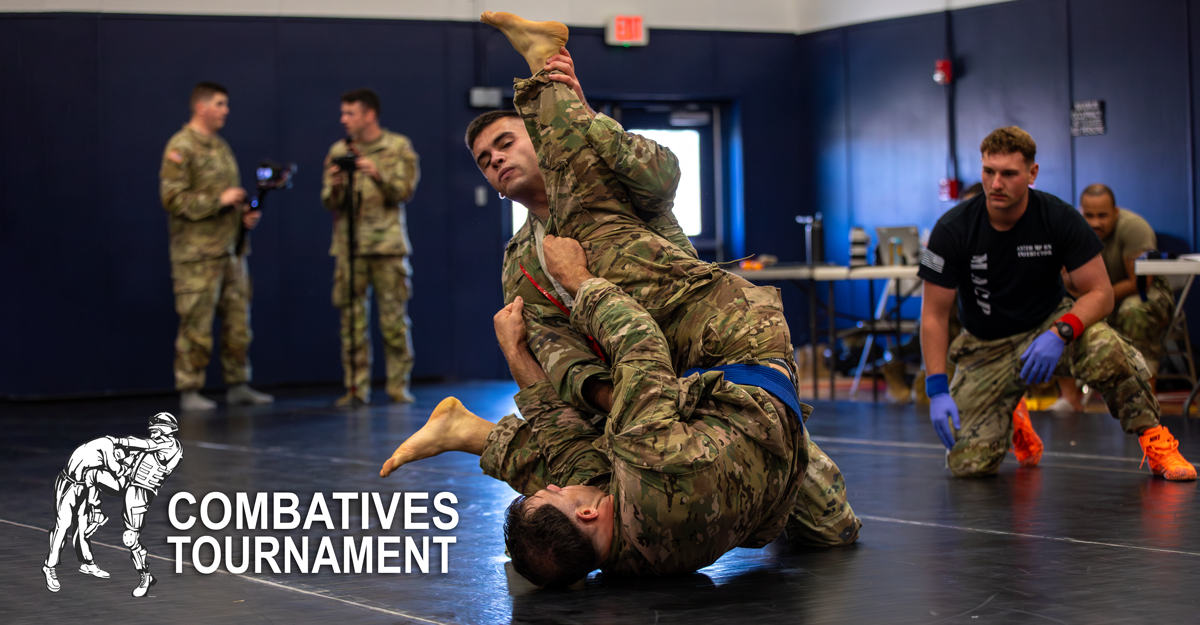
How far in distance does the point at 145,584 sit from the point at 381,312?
4.85 meters

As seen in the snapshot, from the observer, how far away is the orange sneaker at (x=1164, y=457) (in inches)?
141

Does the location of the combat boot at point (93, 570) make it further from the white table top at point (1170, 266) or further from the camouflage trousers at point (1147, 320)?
the camouflage trousers at point (1147, 320)

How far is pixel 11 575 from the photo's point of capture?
2.61 meters

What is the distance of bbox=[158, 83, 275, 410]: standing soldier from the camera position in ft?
23.2

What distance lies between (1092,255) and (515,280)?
75.6 inches

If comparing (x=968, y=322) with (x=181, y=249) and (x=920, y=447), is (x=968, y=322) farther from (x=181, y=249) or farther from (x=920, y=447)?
(x=181, y=249)

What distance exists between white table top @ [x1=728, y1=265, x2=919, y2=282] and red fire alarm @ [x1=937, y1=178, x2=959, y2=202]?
1.73m

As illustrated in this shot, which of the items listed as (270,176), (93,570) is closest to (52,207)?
(270,176)

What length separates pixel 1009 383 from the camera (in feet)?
12.7

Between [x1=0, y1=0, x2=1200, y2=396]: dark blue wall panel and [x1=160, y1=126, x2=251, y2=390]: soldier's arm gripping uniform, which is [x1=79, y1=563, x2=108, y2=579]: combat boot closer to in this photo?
[x1=160, y1=126, x2=251, y2=390]: soldier's arm gripping uniform

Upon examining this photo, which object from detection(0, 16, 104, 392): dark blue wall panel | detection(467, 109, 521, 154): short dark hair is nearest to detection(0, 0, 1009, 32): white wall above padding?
detection(0, 16, 104, 392): dark blue wall panel

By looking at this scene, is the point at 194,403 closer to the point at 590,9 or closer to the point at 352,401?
the point at 352,401

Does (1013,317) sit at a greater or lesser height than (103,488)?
greater

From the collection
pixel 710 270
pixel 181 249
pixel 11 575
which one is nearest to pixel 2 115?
pixel 181 249
